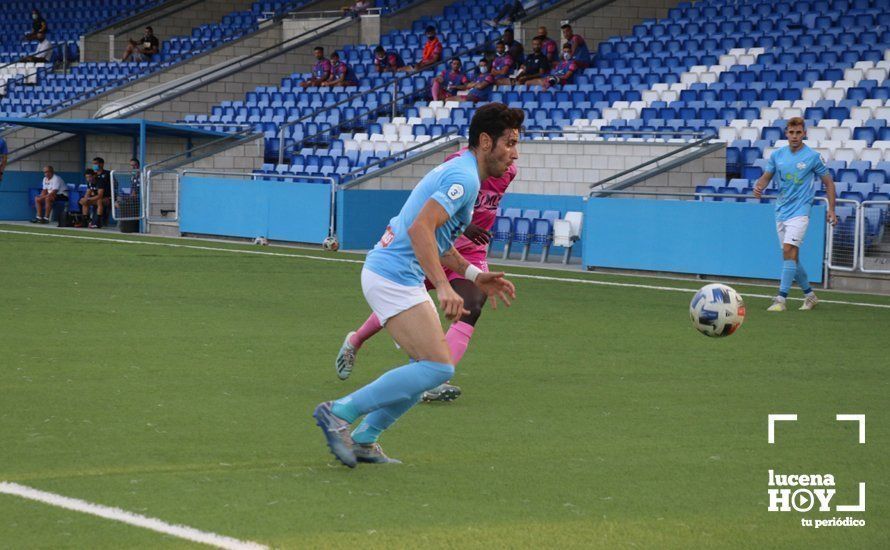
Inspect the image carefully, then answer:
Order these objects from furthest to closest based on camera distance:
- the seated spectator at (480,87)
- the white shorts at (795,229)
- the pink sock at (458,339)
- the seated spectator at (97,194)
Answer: the seated spectator at (97,194), the seated spectator at (480,87), the white shorts at (795,229), the pink sock at (458,339)

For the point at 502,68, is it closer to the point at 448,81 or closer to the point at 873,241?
the point at 448,81

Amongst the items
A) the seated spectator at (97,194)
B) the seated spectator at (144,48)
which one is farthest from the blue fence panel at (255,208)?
the seated spectator at (144,48)

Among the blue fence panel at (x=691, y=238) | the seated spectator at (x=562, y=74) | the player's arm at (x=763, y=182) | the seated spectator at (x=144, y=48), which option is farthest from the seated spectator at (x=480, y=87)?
the player's arm at (x=763, y=182)

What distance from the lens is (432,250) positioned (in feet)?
21.8

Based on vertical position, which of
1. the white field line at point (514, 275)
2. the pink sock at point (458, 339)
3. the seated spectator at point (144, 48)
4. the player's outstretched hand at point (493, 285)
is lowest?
the white field line at point (514, 275)

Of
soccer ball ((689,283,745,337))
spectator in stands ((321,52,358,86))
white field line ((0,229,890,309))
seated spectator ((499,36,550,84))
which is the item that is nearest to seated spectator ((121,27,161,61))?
spectator in stands ((321,52,358,86))

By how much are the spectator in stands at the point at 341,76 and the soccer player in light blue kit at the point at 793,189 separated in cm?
1968

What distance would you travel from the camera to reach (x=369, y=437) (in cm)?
713

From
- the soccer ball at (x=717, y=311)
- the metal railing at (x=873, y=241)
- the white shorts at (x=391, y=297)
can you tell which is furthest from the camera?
the metal railing at (x=873, y=241)

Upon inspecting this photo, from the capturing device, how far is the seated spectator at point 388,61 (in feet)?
111

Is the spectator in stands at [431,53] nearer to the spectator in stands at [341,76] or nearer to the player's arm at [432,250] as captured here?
the spectator in stands at [341,76]

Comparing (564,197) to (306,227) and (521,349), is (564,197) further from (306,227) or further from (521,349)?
(521,349)

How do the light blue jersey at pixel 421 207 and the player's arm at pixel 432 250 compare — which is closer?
the player's arm at pixel 432 250

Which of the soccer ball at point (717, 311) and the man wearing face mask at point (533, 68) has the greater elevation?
the man wearing face mask at point (533, 68)
